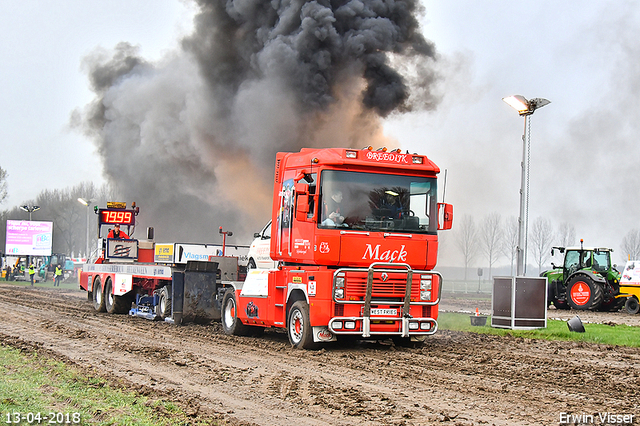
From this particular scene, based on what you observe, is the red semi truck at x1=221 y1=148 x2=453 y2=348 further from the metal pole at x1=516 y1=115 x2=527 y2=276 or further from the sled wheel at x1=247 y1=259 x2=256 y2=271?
the metal pole at x1=516 y1=115 x2=527 y2=276

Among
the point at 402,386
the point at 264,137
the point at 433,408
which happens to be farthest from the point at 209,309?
the point at 264,137

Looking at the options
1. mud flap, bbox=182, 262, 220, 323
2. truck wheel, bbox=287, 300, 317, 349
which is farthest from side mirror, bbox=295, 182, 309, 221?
mud flap, bbox=182, 262, 220, 323

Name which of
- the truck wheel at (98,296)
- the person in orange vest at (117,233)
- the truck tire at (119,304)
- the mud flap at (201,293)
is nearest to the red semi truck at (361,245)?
the mud flap at (201,293)

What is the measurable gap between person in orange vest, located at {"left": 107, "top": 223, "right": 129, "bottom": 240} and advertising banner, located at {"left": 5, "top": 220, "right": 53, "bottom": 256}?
36672mm

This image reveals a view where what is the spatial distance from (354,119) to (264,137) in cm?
494

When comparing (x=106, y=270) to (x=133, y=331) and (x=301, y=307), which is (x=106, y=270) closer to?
(x=133, y=331)

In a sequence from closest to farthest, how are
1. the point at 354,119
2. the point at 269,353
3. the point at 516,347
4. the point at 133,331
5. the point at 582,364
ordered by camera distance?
the point at 582,364
the point at 269,353
the point at 516,347
the point at 133,331
the point at 354,119

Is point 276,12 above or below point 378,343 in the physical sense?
above

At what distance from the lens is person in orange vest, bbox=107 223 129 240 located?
892 inches

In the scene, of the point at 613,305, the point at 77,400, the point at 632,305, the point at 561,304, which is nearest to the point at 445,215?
the point at 77,400

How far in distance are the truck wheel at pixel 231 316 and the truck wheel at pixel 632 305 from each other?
53.6ft

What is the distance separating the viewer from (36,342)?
41.7 ft

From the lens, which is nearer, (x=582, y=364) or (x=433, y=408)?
(x=433, y=408)

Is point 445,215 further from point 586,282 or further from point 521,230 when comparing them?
point 586,282
